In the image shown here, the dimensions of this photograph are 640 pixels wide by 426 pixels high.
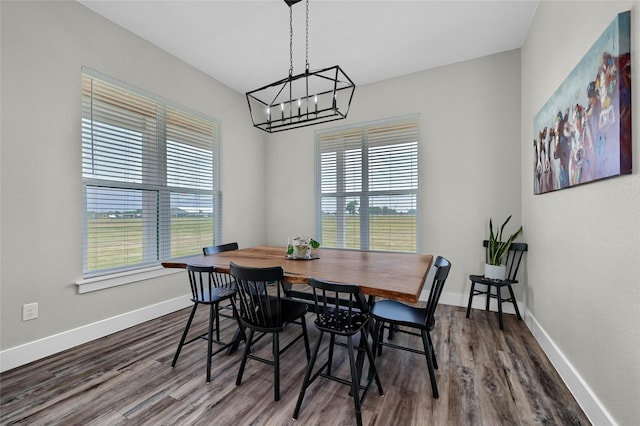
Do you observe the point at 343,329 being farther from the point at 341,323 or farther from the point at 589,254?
the point at 589,254

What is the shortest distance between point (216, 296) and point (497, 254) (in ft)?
9.40

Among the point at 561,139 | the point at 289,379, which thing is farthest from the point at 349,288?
the point at 561,139

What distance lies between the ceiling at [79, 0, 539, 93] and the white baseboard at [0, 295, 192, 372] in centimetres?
294

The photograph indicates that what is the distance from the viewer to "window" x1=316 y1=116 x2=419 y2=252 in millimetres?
3764

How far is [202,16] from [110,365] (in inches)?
125

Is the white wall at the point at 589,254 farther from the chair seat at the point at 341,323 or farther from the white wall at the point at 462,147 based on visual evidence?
the chair seat at the point at 341,323

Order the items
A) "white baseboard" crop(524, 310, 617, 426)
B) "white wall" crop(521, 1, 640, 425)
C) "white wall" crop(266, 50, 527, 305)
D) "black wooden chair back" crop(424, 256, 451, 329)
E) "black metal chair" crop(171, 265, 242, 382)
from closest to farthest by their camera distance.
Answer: "white wall" crop(521, 1, 640, 425) < "white baseboard" crop(524, 310, 617, 426) < "black wooden chair back" crop(424, 256, 451, 329) < "black metal chair" crop(171, 265, 242, 382) < "white wall" crop(266, 50, 527, 305)

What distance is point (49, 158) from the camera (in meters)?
2.28

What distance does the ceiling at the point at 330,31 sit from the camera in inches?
99.0

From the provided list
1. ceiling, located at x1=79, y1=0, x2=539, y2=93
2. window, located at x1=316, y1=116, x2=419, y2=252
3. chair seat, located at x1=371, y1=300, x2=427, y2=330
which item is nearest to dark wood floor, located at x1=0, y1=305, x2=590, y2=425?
chair seat, located at x1=371, y1=300, x2=427, y2=330

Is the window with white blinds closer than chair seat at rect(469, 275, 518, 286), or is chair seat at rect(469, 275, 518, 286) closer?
the window with white blinds

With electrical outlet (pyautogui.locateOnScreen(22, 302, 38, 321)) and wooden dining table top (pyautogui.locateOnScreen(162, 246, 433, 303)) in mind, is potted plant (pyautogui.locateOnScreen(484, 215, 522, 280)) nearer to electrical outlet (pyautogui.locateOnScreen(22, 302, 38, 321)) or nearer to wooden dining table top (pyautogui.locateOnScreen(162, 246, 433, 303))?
wooden dining table top (pyautogui.locateOnScreen(162, 246, 433, 303))

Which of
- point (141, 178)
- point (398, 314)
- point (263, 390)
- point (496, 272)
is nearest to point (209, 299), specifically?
point (263, 390)

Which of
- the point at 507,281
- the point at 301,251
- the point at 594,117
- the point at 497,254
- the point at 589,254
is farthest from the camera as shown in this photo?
the point at 497,254
